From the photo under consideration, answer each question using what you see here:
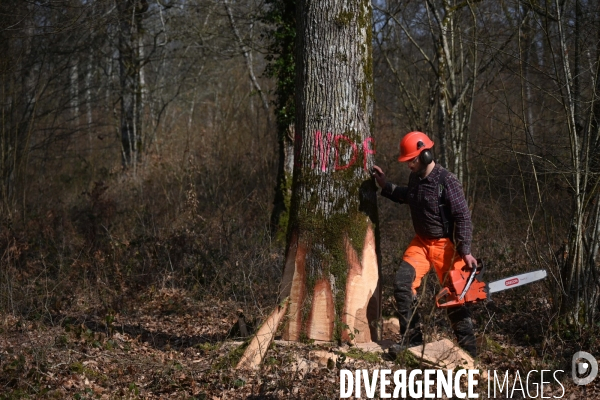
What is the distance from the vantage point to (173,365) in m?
5.39

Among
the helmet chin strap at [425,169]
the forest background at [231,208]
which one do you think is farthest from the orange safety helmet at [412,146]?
the forest background at [231,208]

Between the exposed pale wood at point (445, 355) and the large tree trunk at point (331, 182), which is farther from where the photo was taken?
the large tree trunk at point (331, 182)

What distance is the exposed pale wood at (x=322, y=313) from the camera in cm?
564

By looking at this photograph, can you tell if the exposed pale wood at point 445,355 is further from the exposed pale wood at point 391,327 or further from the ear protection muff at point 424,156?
the ear protection muff at point 424,156

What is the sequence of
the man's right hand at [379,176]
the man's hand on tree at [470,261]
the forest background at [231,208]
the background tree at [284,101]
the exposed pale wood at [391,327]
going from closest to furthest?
1. the man's hand on tree at [470,261]
2. the man's right hand at [379,176]
3. the forest background at [231,208]
4. the exposed pale wood at [391,327]
5. the background tree at [284,101]

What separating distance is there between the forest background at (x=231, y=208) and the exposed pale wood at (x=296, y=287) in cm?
39

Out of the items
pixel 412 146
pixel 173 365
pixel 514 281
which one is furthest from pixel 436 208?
pixel 173 365

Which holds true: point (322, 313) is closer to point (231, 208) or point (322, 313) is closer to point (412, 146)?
point (412, 146)

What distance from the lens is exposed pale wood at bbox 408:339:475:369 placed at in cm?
526

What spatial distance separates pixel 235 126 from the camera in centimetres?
1405

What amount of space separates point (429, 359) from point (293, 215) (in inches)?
64.1

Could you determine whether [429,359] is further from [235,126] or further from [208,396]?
[235,126]

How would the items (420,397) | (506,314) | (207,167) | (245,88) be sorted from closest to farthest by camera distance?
(420,397)
(506,314)
(207,167)
(245,88)

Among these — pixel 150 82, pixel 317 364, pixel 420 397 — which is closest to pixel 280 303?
pixel 317 364
